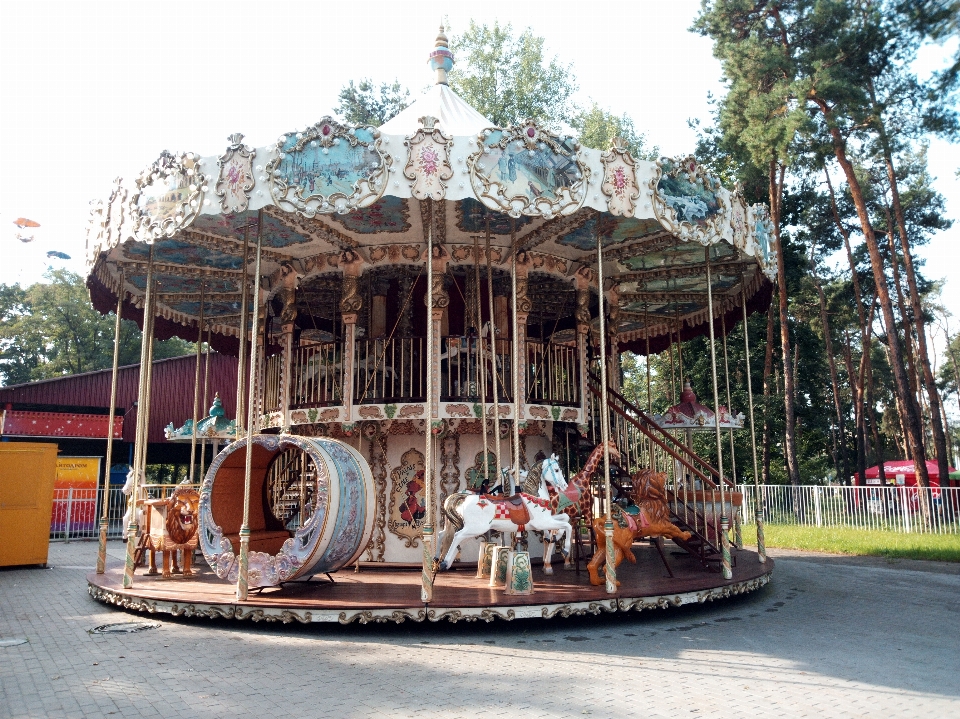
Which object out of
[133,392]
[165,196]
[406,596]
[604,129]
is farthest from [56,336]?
[406,596]

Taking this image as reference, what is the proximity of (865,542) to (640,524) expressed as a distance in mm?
12683

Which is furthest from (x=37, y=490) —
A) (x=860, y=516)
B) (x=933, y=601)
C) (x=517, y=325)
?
(x=860, y=516)

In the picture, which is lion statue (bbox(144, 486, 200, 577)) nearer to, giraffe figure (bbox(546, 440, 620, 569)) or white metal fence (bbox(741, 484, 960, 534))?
giraffe figure (bbox(546, 440, 620, 569))

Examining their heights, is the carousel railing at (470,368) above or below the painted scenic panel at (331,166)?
below

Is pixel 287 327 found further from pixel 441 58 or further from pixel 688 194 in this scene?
pixel 688 194

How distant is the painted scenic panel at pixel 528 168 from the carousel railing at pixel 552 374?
3.89 m

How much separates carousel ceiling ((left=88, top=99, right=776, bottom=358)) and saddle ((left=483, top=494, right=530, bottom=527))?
3.77m

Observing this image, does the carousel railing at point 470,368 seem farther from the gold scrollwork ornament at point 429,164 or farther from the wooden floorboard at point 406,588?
the gold scrollwork ornament at point 429,164

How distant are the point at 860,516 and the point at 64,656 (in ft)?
69.6

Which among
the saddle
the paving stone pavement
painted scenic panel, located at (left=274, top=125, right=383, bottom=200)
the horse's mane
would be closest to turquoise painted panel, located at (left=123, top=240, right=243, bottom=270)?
painted scenic panel, located at (left=274, top=125, right=383, bottom=200)

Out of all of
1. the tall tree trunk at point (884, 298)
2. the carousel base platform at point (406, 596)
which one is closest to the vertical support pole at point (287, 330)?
the carousel base platform at point (406, 596)

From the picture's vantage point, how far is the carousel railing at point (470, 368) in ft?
40.4

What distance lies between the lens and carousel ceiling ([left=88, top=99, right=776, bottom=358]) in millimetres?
9281

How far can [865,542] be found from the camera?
20.1 meters
